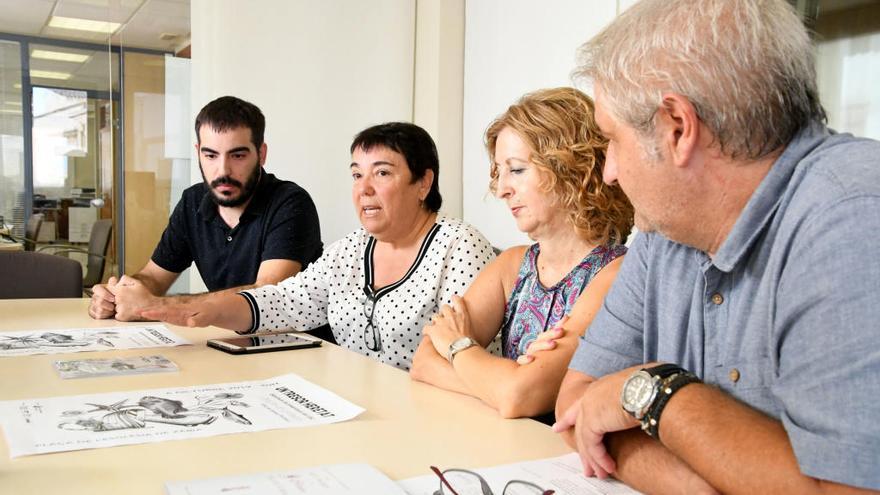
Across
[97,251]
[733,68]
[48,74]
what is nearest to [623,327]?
[733,68]

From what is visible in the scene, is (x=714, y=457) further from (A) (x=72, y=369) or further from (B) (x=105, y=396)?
(A) (x=72, y=369)

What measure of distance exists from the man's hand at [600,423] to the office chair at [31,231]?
4.98 meters

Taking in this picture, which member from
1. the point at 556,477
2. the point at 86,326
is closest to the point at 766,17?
the point at 556,477

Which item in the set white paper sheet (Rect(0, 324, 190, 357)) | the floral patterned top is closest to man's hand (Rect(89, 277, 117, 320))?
white paper sheet (Rect(0, 324, 190, 357))

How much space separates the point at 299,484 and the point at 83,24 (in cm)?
463

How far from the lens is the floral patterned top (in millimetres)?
1702

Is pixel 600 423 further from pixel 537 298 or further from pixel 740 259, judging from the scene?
pixel 537 298

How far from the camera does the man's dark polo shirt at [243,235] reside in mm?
2914

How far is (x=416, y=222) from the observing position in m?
2.38

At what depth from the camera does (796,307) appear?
0.83 meters

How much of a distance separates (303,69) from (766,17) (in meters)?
3.82

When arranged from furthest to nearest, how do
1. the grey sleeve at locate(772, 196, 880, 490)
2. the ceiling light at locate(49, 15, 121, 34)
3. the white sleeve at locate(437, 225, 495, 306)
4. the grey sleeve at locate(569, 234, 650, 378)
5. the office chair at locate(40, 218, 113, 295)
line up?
the office chair at locate(40, 218, 113, 295) → the ceiling light at locate(49, 15, 121, 34) → the white sleeve at locate(437, 225, 495, 306) → the grey sleeve at locate(569, 234, 650, 378) → the grey sleeve at locate(772, 196, 880, 490)

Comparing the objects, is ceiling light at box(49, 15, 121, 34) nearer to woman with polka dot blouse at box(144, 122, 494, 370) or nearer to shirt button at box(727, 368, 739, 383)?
woman with polka dot blouse at box(144, 122, 494, 370)

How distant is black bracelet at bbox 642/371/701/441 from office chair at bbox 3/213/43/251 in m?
5.10
